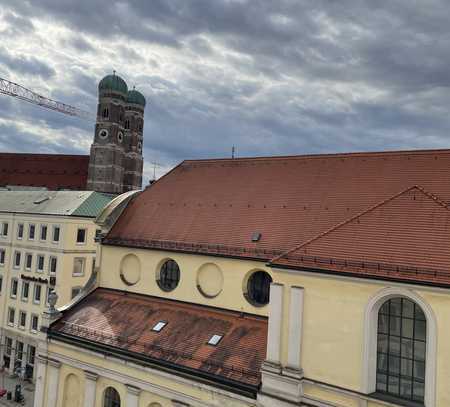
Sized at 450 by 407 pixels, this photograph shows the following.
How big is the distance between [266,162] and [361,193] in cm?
660

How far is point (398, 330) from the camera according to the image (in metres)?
15.4

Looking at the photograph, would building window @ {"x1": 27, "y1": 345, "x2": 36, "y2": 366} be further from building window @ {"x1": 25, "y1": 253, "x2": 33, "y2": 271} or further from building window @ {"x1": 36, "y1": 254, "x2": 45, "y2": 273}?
building window @ {"x1": 25, "y1": 253, "x2": 33, "y2": 271}

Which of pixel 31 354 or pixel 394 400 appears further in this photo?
pixel 31 354

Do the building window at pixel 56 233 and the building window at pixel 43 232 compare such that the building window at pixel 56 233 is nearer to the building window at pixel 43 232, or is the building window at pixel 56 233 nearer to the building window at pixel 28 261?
the building window at pixel 43 232

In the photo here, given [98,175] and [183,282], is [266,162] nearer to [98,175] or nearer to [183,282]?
[183,282]

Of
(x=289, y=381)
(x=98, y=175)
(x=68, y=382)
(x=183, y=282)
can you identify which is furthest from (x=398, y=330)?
(x=98, y=175)

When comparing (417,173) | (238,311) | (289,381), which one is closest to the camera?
(289,381)

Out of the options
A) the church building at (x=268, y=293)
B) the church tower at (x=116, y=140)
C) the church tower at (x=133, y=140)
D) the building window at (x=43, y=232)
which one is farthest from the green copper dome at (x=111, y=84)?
the church building at (x=268, y=293)

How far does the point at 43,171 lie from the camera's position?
94.9 m

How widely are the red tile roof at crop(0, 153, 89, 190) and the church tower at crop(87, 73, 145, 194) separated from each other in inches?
117

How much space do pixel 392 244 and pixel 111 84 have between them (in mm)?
98111

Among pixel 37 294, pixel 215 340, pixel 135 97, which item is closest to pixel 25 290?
pixel 37 294

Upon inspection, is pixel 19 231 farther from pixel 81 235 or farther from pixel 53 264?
pixel 81 235

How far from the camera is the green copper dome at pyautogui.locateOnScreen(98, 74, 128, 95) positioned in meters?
104
